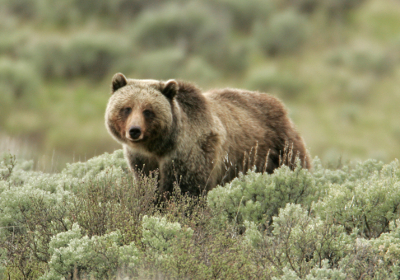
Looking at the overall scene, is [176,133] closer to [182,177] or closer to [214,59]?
[182,177]

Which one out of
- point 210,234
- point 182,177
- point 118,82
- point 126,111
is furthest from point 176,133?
point 210,234

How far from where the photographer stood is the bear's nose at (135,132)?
5.30m

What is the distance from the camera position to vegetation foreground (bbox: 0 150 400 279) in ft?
12.4

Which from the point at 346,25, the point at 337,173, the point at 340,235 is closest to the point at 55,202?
the point at 340,235

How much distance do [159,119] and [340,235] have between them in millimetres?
2404

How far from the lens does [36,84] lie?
20.7m

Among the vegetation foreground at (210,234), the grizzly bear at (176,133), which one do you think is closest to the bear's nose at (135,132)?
the grizzly bear at (176,133)

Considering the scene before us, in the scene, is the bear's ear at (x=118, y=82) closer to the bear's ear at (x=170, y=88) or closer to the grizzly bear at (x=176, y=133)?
the grizzly bear at (x=176, y=133)

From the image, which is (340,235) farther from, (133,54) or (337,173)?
(133,54)

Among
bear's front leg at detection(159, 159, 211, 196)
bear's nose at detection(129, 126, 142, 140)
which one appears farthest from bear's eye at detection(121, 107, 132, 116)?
bear's front leg at detection(159, 159, 211, 196)

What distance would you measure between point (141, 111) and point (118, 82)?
574 mm

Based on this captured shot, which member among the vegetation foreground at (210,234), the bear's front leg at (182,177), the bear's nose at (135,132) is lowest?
the vegetation foreground at (210,234)

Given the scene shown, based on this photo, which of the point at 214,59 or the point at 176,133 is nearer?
the point at 176,133

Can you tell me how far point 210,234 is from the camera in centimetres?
442
